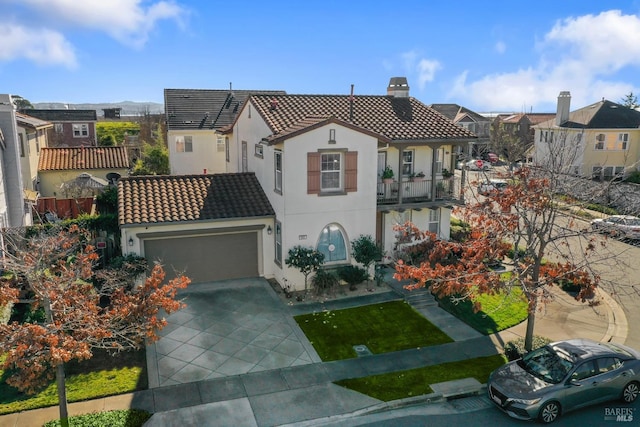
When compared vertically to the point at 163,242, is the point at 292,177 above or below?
above

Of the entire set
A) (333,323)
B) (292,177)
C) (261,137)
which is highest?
(261,137)

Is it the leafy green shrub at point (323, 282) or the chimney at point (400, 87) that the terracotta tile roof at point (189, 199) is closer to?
the leafy green shrub at point (323, 282)

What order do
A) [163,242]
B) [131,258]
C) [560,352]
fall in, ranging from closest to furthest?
[560,352]
[131,258]
[163,242]

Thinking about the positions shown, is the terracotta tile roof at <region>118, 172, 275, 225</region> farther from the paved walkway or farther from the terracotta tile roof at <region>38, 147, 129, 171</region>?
the terracotta tile roof at <region>38, 147, 129, 171</region>

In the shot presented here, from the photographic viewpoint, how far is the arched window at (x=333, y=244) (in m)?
19.8

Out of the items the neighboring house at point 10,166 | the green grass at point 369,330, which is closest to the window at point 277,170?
the green grass at point 369,330

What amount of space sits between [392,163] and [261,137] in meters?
5.87

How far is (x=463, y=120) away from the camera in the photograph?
65000mm

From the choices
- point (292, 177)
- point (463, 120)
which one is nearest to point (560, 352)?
point (292, 177)

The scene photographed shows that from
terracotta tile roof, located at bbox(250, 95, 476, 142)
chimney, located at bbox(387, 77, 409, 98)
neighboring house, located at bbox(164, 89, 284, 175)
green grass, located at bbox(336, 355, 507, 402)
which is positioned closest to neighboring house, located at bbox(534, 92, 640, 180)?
chimney, located at bbox(387, 77, 409, 98)

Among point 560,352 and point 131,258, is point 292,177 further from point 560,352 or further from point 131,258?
point 560,352

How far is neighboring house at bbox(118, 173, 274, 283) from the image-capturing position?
1858cm

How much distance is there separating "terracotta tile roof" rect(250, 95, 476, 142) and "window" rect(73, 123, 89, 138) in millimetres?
34312

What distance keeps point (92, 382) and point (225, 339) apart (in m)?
4.03
